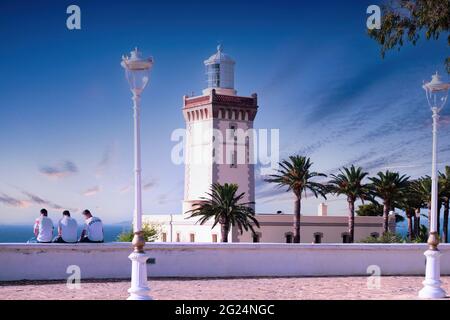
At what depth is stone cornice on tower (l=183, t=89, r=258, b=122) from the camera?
75.4 m

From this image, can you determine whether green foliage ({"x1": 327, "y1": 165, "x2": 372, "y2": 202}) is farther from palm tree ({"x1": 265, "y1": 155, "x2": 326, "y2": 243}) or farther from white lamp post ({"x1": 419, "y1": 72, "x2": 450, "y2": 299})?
white lamp post ({"x1": 419, "y1": 72, "x2": 450, "y2": 299})

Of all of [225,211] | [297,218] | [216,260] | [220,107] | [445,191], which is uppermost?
[220,107]

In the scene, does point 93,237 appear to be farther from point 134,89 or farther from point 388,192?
point 388,192

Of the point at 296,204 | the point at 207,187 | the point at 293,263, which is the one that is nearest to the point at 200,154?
the point at 207,187

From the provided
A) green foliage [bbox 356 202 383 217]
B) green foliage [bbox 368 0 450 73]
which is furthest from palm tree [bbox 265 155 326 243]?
green foliage [bbox 368 0 450 73]

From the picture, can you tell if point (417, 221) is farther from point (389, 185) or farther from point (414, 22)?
point (414, 22)

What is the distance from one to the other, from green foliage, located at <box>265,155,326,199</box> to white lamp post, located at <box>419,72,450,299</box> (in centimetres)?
4668

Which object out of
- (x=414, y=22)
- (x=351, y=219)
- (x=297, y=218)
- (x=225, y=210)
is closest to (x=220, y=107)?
(x=297, y=218)

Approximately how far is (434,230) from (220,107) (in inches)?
2338

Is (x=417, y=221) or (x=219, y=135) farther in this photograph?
(x=219, y=135)

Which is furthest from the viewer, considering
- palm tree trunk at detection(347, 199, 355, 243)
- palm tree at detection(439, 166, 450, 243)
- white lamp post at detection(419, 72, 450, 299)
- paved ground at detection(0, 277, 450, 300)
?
palm tree trunk at detection(347, 199, 355, 243)

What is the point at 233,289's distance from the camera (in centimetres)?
1708

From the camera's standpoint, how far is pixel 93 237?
19234mm

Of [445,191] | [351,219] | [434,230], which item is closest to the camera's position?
[434,230]
